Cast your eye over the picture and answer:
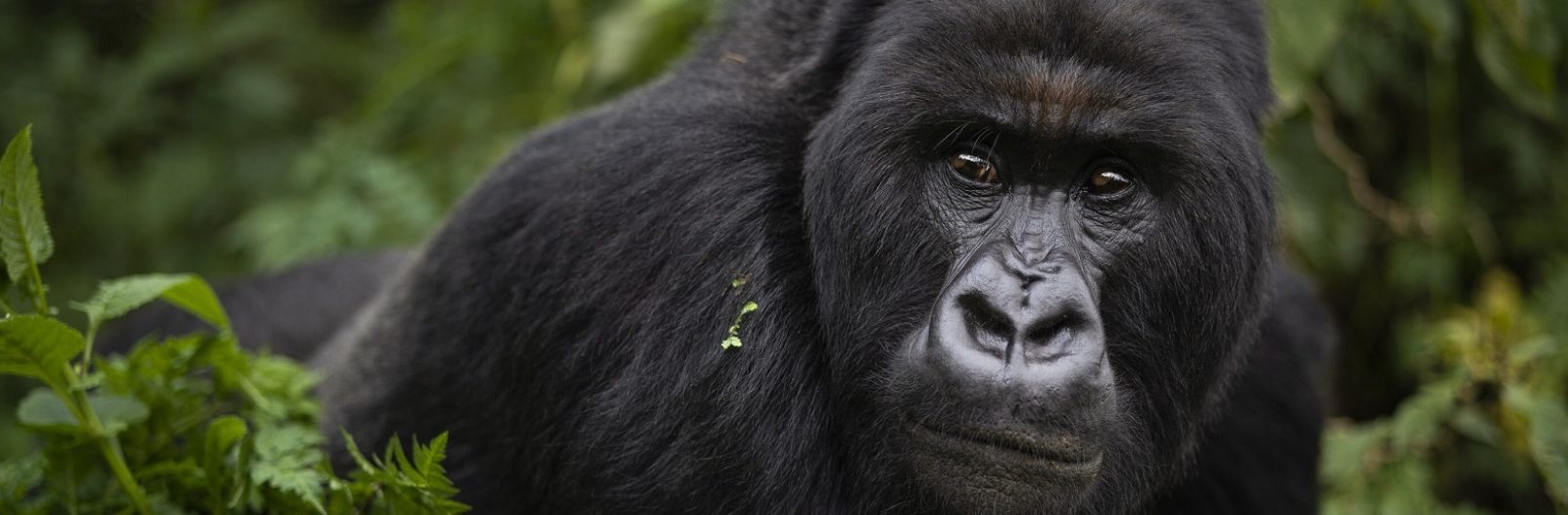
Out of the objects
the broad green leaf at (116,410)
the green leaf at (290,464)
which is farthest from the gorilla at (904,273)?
the broad green leaf at (116,410)

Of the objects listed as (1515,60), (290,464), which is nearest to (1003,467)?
(290,464)

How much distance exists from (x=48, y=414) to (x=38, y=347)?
26 cm

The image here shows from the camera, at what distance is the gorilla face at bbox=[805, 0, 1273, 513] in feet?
8.50

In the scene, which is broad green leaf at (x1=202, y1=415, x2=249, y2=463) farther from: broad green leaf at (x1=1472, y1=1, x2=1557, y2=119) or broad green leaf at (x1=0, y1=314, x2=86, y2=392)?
broad green leaf at (x1=1472, y1=1, x2=1557, y2=119)

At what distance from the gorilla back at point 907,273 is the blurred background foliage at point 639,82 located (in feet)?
4.57

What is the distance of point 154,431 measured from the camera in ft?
10.1

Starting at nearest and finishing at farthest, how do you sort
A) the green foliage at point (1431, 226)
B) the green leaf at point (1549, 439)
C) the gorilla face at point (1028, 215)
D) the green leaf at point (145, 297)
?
the gorilla face at point (1028, 215)
the green leaf at point (145, 297)
the green leaf at point (1549, 439)
the green foliage at point (1431, 226)

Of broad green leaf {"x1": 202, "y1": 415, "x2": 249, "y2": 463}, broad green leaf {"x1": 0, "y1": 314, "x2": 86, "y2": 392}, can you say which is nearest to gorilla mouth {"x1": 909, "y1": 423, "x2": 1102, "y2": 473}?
broad green leaf {"x1": 202, "y1": 415, "x2": 249, "y2": 463}

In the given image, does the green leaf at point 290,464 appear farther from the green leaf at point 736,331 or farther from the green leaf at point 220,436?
the green leaf at point 736,331

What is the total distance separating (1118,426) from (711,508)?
31.1 inches

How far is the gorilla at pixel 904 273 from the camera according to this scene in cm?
260

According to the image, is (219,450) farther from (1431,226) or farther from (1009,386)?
(1431,226)

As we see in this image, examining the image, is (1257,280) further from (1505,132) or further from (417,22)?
(417,22)

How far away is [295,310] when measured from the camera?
4.89m
